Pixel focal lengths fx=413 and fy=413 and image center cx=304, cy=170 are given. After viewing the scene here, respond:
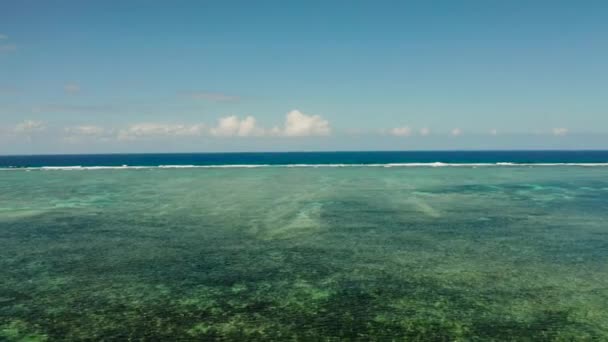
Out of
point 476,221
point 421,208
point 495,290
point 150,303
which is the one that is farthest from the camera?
point 421,208

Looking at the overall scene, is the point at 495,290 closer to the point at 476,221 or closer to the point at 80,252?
the point at 476,221

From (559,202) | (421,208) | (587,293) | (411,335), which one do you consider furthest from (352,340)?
(559,202)

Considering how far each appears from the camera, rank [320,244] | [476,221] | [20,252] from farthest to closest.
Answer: [476,221], [320,244], [20,252]

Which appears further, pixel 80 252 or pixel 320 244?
pixel 320 244

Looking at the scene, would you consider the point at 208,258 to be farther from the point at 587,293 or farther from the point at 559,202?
the point at 559,202

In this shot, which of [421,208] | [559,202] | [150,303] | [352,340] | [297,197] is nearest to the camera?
[352,340]

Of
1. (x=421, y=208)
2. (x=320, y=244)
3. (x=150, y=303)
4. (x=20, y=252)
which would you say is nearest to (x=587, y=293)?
(x=320, y=244)
